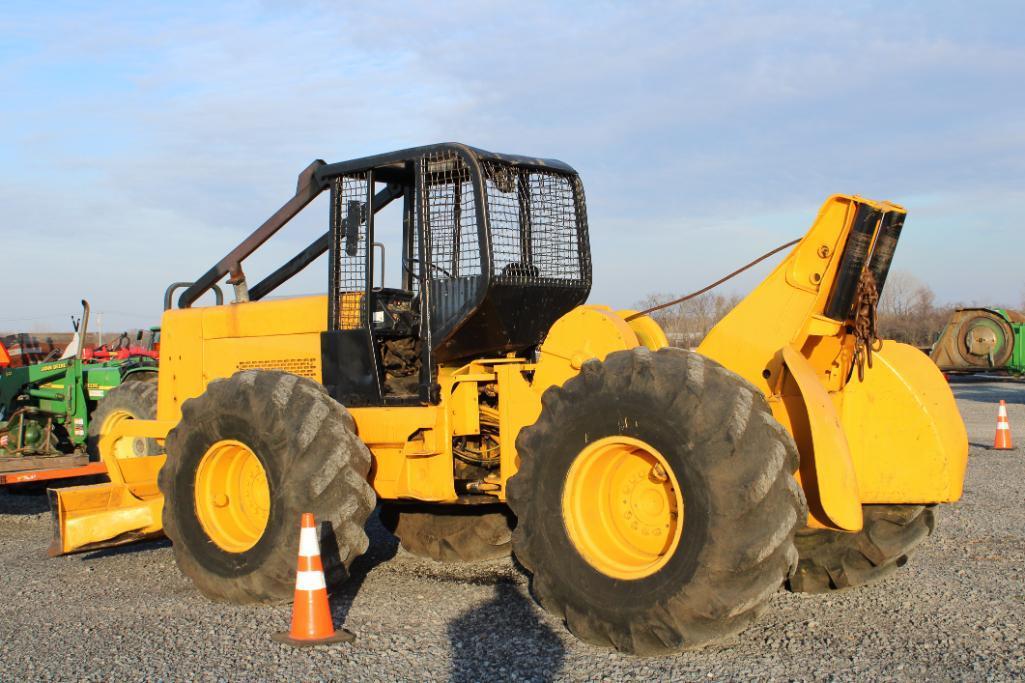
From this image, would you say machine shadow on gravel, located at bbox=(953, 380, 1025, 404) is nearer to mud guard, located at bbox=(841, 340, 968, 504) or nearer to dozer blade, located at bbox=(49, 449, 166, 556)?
mud guard, located at bbox=(841, 340, 968, 504)

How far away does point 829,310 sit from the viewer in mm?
5488

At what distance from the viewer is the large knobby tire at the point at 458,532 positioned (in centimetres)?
766

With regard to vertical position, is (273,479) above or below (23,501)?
above

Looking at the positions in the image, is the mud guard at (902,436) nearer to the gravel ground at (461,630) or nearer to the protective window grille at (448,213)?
the gravel ground at (461,630)

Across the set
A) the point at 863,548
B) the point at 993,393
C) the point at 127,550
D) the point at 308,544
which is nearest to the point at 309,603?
the point at 308,544

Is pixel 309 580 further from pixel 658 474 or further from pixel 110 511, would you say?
pixel 110 511

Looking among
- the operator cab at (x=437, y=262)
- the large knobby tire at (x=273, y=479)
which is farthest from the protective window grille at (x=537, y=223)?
the large knobby tire at (x=273, y=479)

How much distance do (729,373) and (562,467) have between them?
42.0 inches

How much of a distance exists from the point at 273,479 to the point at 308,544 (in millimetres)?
1099

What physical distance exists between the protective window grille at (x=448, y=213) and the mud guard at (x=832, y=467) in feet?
8.03

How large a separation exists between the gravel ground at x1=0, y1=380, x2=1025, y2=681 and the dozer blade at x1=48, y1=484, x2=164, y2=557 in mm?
308

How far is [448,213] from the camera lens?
22.2 feet

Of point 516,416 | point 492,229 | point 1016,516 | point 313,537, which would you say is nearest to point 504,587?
point 516,416

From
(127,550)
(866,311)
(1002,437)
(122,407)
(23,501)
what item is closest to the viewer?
(866,311)
